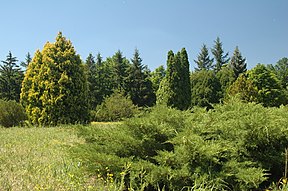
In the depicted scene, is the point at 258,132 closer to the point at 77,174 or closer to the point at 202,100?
the point at 77,174

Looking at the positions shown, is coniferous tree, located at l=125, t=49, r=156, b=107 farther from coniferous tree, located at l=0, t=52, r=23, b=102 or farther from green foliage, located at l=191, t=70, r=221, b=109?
coniferous tree, located at l=0, t=52, r=23, b=102

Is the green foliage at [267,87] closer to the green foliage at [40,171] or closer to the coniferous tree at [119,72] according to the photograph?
the coniferous tree at [119,72]

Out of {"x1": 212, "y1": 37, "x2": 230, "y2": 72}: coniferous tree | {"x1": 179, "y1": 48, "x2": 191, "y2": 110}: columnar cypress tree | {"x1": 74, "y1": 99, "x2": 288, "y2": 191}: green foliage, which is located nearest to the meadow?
{"x1": 74, "y1": 99, "x2": 288, "y2": 191}: green foliage

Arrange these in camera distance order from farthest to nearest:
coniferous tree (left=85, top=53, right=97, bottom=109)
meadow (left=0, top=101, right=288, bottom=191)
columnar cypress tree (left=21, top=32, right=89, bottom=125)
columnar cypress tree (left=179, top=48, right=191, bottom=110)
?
coniferous tree (left=85, top=53, right=97, bottom=109), columnar cypress tree (left=179, top=48, right=191, bottom=110), columnar cypress tree (left=21, top=32, right=89, bottom=125), meadow (left=0, top=101, right=288, bottom=191)

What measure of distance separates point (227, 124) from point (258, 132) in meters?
0.42

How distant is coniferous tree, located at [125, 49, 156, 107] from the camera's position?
124 feet

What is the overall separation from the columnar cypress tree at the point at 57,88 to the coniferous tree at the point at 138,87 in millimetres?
24822

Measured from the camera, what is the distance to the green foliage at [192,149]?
→ 3199 millimetres

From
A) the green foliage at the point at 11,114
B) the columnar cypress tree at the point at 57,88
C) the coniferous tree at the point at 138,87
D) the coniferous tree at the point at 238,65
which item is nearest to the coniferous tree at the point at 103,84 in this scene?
the coniferous tree at the point at 138,87

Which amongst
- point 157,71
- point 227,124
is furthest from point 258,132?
point 157,71

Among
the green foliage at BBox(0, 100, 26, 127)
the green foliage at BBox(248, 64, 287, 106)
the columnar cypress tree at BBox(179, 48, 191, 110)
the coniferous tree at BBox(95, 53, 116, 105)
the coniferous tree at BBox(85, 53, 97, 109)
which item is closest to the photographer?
the green foliage at BBox(0, 100, 26, 127)

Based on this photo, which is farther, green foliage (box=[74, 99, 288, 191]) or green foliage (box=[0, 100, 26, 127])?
green foliage (box=[0, 100, 26, 127])

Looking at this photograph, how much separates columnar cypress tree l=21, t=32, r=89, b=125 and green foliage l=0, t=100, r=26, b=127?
1.93 ft

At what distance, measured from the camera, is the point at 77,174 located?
332 centimetres
